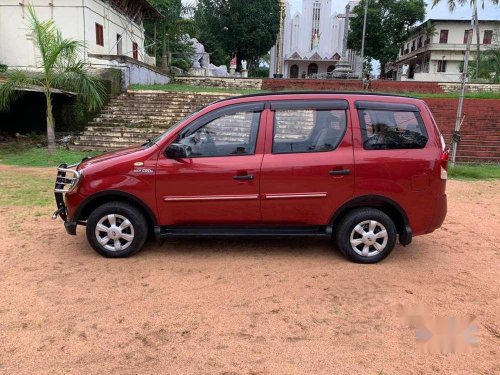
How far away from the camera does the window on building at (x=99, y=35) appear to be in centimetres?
2169

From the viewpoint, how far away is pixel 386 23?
149ft

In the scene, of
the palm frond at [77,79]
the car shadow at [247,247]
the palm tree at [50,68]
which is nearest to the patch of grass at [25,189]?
the car shadow at [247,247]

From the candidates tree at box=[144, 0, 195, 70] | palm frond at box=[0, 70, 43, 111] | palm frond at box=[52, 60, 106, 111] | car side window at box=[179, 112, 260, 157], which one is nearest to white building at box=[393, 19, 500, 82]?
tree at box=[144, 0, 195, 70]

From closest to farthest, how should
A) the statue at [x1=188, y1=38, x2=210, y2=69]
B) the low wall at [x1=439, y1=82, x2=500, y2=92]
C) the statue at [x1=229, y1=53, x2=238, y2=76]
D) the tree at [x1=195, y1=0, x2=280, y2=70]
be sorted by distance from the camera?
the low wall at [x1=439, y1=82, x2=500, y2=92], the statue at [x1=188, y1=38, x2=210, y2=69], the tree at [x1=195, y1=0, x2=280, y2=70], the statue at [x1=229, y1=53, x2=238, y2=76]

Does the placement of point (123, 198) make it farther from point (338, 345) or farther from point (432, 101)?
point (432, 101)

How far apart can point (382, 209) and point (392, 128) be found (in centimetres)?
87

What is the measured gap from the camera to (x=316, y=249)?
495 cm

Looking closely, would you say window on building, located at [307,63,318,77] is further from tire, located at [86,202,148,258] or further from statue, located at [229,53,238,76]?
tire, located at [86,202,148,258]

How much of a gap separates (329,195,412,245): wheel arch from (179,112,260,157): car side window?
3.74 ft

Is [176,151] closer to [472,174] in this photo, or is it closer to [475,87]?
[472,174]

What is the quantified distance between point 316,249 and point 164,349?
2.47 m

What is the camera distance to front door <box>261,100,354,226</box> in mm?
4340

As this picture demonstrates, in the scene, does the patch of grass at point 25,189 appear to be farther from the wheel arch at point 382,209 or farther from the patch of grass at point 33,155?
the wheel arch at point 382,209

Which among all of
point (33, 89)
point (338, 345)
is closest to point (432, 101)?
point (33, 89)
